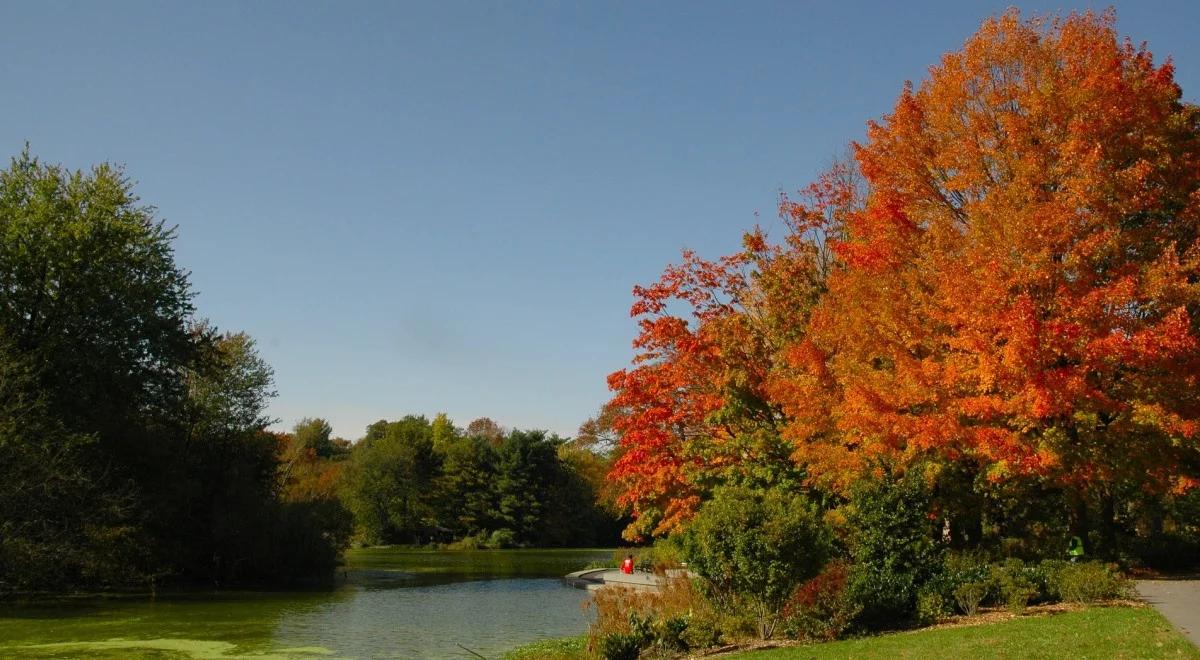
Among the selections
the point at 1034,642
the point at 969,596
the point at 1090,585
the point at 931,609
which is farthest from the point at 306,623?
the point at 1090,585

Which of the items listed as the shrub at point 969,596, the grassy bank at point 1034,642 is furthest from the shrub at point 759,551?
the shrub at point 969,596

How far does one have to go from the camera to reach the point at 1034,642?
37.8 feet

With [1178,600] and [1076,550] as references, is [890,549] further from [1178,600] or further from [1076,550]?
[1076,550]

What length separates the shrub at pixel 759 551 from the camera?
14.3 meters

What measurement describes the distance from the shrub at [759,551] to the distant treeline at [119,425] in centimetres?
1918

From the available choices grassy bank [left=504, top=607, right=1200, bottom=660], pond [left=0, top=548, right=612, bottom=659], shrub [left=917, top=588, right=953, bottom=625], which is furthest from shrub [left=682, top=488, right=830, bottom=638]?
pond [left=0, top=548, right=612, bottom=659]

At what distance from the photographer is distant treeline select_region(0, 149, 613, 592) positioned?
993 inches

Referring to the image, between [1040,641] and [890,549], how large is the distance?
13.3ft

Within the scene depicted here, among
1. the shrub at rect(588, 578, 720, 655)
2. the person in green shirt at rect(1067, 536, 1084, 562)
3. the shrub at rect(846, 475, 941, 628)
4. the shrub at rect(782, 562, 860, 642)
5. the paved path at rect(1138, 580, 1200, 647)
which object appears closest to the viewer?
the paved path at rect(1138, 580, 1200, 647)

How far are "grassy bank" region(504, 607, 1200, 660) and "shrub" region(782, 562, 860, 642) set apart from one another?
0.54 metres

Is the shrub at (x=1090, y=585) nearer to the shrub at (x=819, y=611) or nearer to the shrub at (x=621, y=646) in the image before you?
the shrub at (x=819, y=611)

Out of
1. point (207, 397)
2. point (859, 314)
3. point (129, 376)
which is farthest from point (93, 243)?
point (859, 314)

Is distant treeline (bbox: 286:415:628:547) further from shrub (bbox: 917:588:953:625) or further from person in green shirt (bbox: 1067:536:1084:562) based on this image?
shrub (bbox: 917:588:953:625)

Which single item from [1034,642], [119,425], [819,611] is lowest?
[1034,642]
